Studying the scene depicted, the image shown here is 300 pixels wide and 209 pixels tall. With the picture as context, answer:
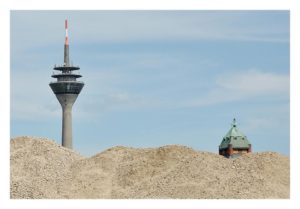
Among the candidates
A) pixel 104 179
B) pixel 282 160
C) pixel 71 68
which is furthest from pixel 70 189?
pixel 71 68

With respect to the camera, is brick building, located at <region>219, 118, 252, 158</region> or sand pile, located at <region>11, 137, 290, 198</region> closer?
sand pile, located at <region>11, 137, 290, 198</region>

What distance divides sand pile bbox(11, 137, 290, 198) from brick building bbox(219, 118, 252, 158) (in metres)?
48.3

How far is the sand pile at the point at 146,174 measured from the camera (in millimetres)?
39094

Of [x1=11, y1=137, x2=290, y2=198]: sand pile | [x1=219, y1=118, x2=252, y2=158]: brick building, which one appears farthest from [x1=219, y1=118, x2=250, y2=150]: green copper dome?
[x1=11, y1=137, x2=290, y2=198]: sand pile

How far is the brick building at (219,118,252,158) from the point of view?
308 ft

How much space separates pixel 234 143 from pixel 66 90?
28252 mm

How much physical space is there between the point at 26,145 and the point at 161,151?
10.7 metres

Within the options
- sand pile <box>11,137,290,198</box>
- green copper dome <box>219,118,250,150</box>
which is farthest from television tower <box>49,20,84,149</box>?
sand pile <box>11,137,290,198</box>

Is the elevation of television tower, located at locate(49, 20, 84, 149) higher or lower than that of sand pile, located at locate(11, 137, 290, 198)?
higher

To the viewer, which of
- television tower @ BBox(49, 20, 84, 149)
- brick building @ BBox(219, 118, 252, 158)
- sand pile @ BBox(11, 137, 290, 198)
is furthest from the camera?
television tower @ BBox(49, 20, 84, 149)

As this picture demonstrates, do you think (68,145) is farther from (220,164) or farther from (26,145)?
(220,164)

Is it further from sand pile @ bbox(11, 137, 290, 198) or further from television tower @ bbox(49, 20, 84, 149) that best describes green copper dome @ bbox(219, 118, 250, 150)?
sand pile @ bbox(11, 137, 290, 198)

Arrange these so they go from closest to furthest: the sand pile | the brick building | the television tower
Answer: the sand pile < the brick building < the television tower

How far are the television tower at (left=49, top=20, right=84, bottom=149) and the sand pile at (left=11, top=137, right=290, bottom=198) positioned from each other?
51630 mm
